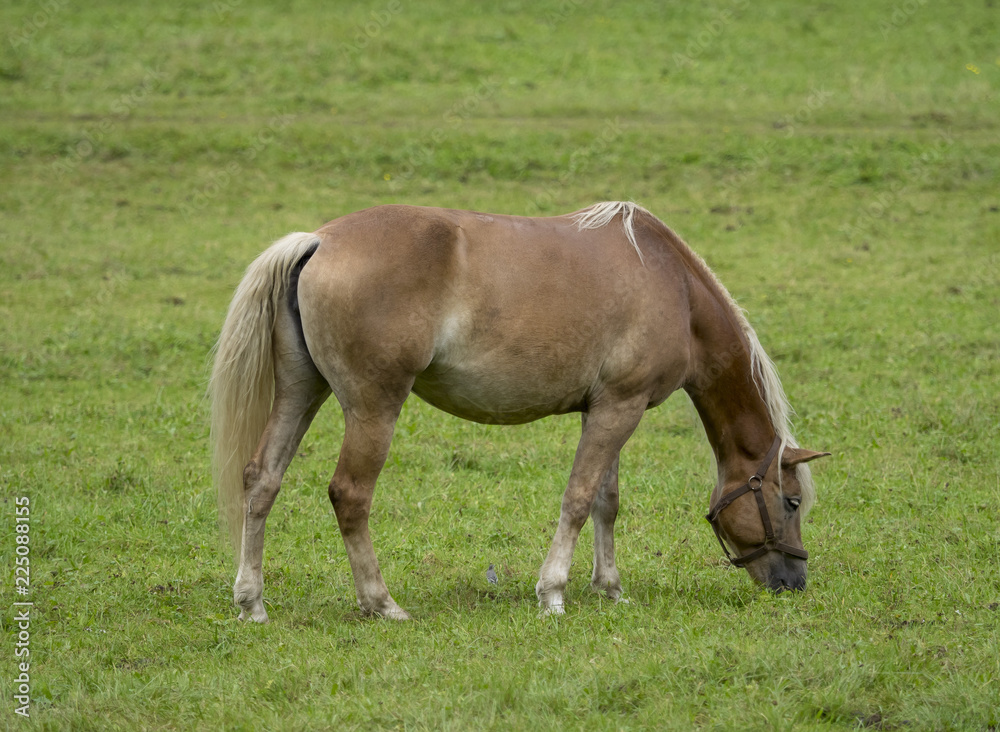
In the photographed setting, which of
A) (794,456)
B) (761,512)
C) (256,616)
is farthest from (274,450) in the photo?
(794,456)

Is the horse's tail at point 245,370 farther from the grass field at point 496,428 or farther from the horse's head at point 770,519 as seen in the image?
the horse's head at point 770,519

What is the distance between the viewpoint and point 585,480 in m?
5.68

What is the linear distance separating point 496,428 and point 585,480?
341cm

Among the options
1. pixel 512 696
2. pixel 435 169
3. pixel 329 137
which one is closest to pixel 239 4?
pixel 329 137

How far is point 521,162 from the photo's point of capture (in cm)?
1853

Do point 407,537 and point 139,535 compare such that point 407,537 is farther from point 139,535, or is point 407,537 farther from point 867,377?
point 867,377

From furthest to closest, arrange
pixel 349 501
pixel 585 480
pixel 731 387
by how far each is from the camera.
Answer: pixel 731 387 < pixel 585 480 < pixel 349 501

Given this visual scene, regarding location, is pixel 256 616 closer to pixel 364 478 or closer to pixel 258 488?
pixel 258 488

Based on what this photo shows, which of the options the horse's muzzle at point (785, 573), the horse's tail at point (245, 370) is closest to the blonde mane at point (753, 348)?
the horse's muzzle at point (785, 573)

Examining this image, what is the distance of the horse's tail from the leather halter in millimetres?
2689

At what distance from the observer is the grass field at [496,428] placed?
447cm

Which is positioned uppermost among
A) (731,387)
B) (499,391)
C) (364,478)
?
(499,391)

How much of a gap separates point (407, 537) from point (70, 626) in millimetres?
2140

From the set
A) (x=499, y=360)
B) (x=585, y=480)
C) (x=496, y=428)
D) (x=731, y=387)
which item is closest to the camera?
(x=499, y=360)
